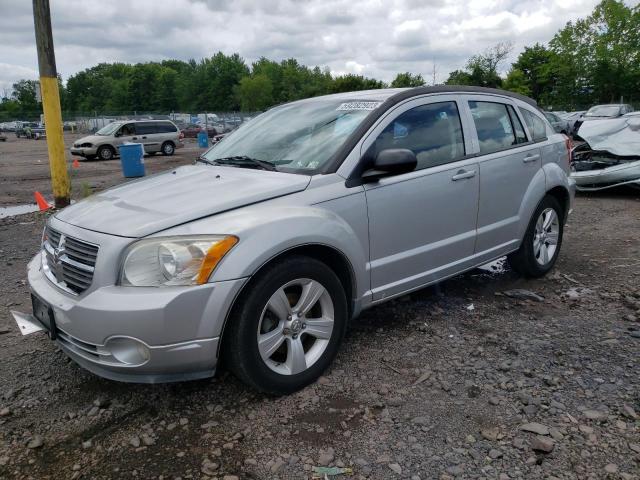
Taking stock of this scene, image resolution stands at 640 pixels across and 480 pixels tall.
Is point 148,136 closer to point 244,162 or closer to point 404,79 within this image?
point 244,162

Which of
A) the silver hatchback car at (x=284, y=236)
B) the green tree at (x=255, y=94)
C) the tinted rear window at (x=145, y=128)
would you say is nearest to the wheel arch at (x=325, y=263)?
the silver hatchback car at (x=284, y=236)

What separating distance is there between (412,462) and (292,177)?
170 centimetres

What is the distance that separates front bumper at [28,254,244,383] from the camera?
101 inches

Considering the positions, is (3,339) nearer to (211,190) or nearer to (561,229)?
(211,190)

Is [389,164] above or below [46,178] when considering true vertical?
above

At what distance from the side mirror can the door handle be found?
67 centimetres

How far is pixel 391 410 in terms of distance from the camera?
116 inches

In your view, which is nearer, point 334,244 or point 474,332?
point 334,244

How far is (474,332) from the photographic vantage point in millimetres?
3934

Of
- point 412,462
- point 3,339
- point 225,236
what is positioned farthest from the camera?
point 3,339

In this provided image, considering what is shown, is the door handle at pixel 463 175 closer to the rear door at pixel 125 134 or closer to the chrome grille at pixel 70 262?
the chrome grille at pixel 70 262

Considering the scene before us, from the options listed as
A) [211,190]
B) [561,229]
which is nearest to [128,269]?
[211,190]

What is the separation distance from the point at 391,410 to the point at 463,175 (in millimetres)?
1844

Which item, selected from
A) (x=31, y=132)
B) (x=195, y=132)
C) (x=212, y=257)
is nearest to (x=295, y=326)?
(x=212, y=257)
